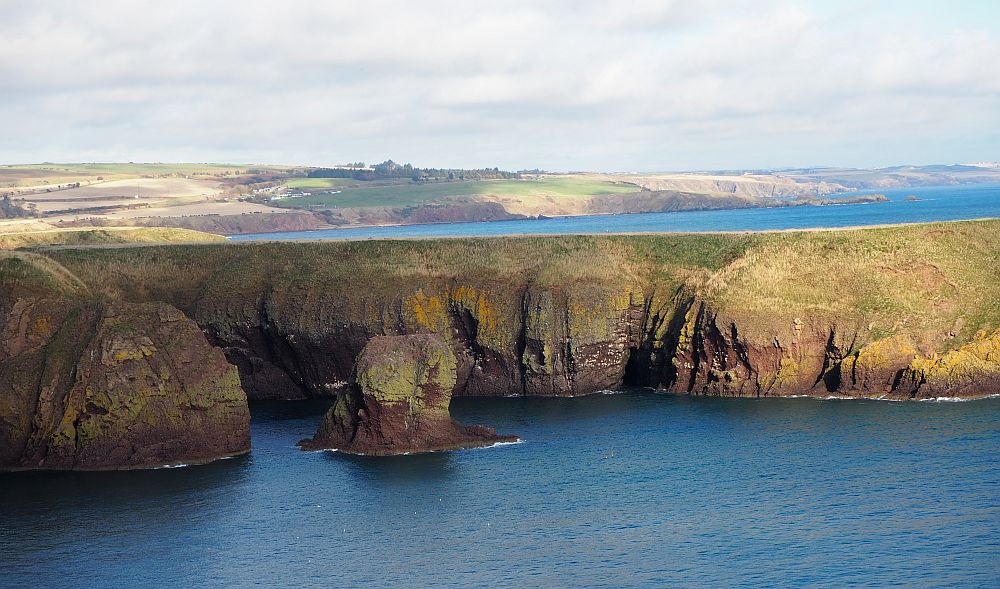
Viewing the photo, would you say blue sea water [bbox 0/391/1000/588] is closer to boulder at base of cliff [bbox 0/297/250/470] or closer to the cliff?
boulder at base of cliff [bbox 0/297/250/470]

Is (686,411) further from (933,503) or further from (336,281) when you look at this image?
(336,281)

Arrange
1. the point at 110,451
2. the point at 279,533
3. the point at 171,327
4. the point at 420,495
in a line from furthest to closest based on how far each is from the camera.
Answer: the point at 171,327
the point at 110,451
the point at 420,495
the point at 279,533

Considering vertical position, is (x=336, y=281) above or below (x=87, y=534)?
above

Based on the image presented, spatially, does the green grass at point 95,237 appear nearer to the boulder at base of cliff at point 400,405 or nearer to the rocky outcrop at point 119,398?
the rocky outcrop at point 119,398

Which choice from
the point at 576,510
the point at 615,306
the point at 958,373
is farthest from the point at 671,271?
the point at 576,510

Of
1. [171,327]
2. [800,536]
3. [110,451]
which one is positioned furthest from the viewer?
[171,327]

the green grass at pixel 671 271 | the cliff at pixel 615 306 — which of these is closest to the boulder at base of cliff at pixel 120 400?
the cliff at pixel 615 306

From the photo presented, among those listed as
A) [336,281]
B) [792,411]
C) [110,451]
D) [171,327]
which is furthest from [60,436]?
[792,411]
